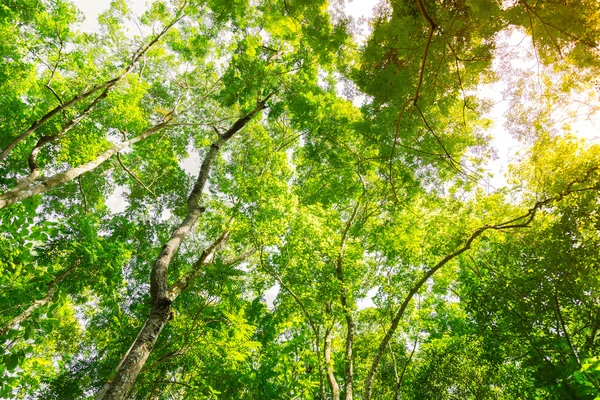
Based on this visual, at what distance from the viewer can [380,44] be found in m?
5.12

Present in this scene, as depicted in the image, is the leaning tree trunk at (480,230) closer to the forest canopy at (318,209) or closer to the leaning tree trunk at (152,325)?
the forest canopy at (318,209)

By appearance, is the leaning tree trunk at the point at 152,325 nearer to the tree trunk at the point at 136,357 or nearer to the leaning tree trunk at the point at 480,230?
the tree trunk at the point at 136,357

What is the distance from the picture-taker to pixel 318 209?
891 cm

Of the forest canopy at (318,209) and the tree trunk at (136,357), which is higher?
the forest canopy at (318,209)

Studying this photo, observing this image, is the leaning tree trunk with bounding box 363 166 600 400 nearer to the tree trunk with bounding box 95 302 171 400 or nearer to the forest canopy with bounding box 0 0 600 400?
the forest canopy with bounding box 0 0 600 400

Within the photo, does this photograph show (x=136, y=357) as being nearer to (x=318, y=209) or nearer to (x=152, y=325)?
(x=152, y=325)

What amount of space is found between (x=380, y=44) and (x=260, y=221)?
15.2 feet

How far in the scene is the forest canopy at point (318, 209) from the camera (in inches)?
187

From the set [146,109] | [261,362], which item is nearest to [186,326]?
[261,362]

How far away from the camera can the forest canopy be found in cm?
476

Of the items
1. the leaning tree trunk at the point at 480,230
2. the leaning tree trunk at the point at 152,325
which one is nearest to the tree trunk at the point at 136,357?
the leaning tree trunk at the point at 152,325

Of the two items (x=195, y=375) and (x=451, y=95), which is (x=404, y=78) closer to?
(x=451, y=95)

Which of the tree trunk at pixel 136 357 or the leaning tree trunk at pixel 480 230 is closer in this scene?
the leaning tree trunk at pixel 480 230

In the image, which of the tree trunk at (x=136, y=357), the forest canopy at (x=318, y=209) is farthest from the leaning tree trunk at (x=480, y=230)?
the tree trunk at (x=136, y=357)
